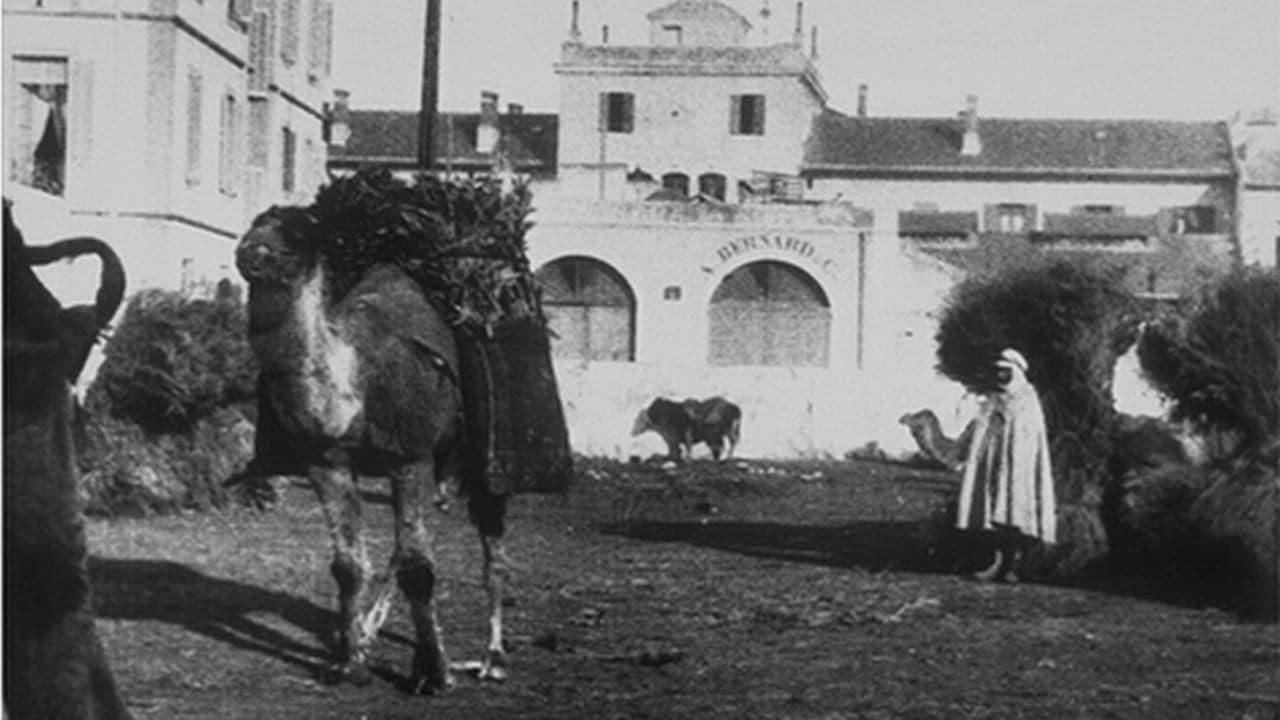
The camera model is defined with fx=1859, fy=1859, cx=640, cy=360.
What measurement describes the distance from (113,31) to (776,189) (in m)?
20.5

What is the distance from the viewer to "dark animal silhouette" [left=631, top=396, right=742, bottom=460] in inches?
720

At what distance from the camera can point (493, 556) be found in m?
→ 5.97

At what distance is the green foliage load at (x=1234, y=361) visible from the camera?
300 inches

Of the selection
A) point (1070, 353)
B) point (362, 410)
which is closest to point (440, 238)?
point (362, 410)

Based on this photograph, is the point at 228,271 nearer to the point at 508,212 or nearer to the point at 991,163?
the point at 508,212

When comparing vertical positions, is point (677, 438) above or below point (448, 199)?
below

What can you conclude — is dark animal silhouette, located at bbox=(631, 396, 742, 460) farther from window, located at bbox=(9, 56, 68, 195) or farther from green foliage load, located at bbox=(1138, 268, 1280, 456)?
window, located at bbox=(9, 56, 68, 195)

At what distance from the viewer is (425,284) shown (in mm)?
5664

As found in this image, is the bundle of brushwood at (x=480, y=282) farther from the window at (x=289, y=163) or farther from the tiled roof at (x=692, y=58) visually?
the tiled roof at (x=692, y=58)

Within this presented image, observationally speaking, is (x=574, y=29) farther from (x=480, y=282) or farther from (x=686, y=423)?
(x=686, y=423)

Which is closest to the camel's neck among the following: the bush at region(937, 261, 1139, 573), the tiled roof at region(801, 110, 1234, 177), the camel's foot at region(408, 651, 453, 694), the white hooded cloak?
the camel's foot at region(408, 651, 453, 694)

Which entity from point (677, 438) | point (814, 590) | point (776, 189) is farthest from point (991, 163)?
point (814, 590)

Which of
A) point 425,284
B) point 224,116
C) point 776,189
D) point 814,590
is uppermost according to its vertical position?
point 776,189

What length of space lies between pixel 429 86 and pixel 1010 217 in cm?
2896
